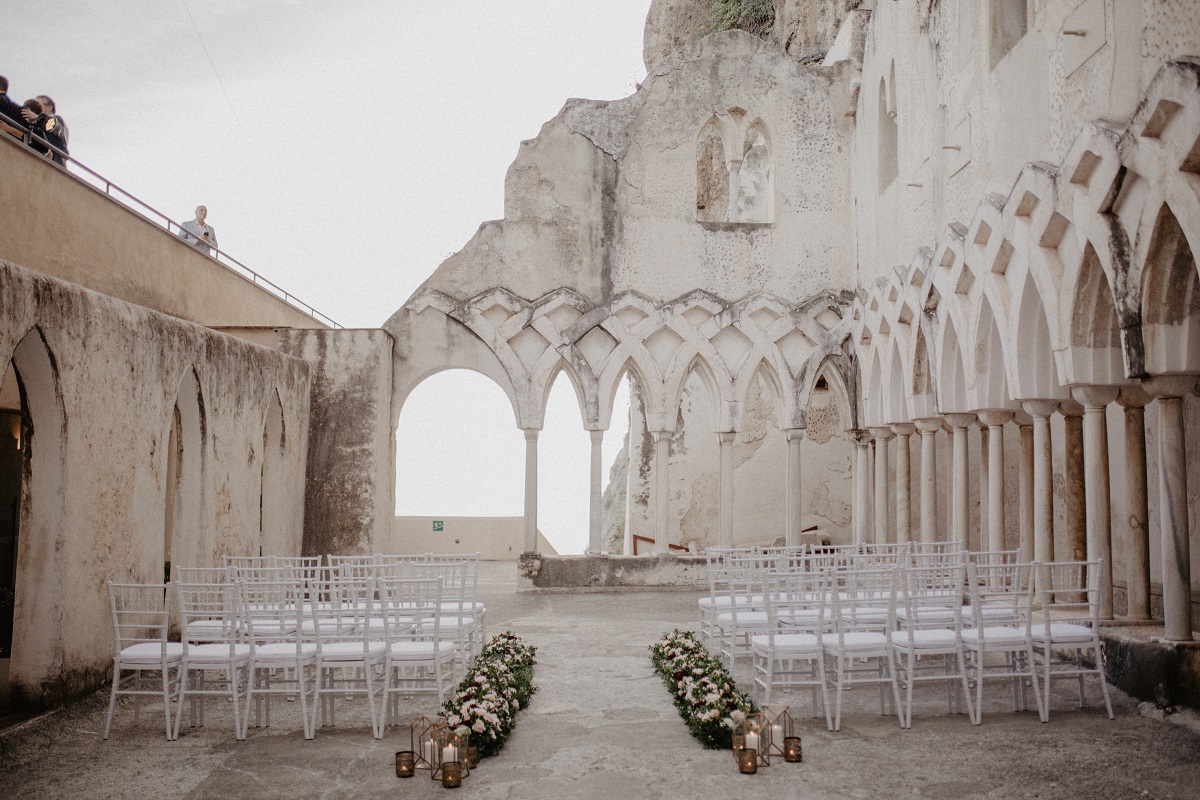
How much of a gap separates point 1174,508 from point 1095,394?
59.4 inches

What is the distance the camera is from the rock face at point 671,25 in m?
25.3

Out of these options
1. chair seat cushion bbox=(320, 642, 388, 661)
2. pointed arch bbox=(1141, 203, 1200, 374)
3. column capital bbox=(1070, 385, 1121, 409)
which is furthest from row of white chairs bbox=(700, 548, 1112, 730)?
chair seat cushion bbox=(320, 642, 388, 661)

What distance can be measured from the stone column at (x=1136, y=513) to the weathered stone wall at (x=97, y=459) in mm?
8064

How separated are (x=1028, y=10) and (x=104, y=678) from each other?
32.8ft

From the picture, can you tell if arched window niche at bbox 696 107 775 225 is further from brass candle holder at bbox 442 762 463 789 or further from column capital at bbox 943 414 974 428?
brass candle holder at bbox 442 762 463 789

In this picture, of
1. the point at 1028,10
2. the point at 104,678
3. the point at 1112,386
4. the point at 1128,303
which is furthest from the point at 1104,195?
the point at 104,678

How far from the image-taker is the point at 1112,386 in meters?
8.88

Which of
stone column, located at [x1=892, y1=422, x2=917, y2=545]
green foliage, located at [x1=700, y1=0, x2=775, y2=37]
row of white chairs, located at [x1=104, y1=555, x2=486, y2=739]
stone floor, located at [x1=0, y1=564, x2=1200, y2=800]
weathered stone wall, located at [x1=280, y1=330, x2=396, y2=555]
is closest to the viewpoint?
stone floor, located at [x1=0, y1=564, x2=1200, y2=800]

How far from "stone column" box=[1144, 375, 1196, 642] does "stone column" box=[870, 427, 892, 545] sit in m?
6.88

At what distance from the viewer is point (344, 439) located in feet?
49.4

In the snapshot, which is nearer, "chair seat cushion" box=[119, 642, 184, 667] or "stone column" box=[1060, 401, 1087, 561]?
"chair seat cushion" box=[119, 642, 184, 667]

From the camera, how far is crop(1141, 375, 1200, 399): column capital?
7695 mm

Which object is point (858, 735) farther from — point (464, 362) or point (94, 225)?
point (464, 362)

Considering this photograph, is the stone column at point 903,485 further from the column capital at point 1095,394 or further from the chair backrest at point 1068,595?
the column capital at point 1095,394
